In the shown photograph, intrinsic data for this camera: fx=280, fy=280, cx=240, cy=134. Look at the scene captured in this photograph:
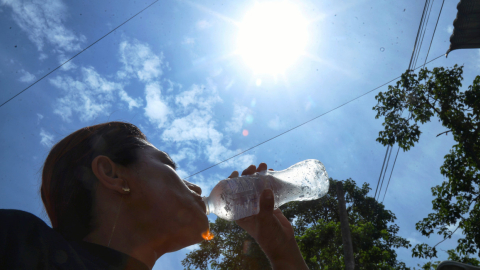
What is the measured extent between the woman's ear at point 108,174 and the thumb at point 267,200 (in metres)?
0.82

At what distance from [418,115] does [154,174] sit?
9.30 metres

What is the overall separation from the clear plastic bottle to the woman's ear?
3.29 feet

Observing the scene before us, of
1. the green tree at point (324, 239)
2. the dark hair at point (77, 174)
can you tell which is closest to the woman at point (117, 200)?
the dark hair at point (77, 174)

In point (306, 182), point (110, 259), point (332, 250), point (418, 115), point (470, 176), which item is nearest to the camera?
point (110, 259)

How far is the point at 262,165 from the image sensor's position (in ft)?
6.77

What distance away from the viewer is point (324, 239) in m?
11.9

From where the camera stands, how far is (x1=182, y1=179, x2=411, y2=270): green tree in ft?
38.6

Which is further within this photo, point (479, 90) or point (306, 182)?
point (479, 90)

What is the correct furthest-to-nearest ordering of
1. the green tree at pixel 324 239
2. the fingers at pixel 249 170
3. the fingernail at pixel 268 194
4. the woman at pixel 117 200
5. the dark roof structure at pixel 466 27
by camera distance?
the green tree at pixel 324 239
the dark roof structure at pixel 466 27
the fingers at pixel 249 170
the fingernail at pixel 268 194
the woman at pixel 117 200

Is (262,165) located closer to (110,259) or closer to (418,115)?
(110,259)

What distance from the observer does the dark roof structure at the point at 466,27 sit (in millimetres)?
5312

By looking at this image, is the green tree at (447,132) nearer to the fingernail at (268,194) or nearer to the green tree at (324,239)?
the green tree at (324,239)

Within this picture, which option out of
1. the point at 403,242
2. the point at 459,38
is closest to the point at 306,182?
the point at 459,38

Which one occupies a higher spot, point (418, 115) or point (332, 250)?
point (418, 115)
